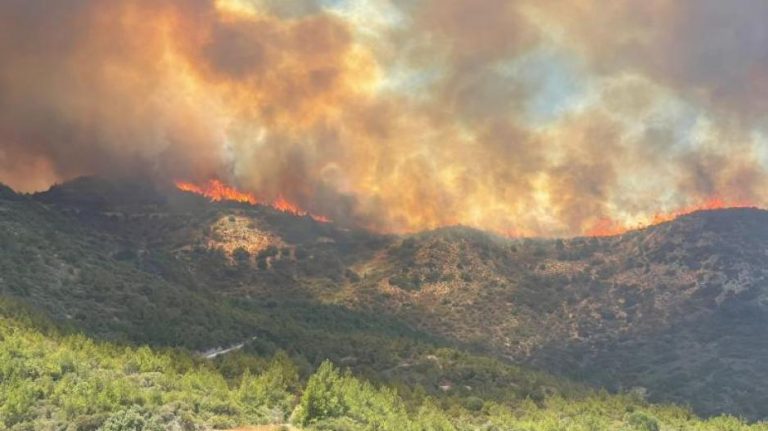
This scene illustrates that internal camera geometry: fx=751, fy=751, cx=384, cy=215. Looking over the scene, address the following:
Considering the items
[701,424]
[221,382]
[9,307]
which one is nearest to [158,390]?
[221,382]

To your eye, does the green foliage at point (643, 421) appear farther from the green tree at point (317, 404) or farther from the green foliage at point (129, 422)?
the green foliage at point (129, 422)

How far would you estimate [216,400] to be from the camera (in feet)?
245

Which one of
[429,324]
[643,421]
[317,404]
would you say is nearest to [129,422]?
[317,404]

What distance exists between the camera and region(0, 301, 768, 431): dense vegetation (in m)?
68.0

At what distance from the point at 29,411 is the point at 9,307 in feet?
127

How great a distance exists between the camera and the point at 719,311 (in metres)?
184

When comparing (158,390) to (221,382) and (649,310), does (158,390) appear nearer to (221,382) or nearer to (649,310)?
(221,382)

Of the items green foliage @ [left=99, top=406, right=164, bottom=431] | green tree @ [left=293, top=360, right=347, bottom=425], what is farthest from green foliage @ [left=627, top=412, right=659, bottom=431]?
green foliage @ [left=99, top=406, right=164, bottom=431]

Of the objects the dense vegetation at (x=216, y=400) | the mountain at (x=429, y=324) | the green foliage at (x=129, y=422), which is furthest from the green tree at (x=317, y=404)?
the mountain at (x=429, y=324)

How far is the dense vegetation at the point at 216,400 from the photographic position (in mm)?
68000

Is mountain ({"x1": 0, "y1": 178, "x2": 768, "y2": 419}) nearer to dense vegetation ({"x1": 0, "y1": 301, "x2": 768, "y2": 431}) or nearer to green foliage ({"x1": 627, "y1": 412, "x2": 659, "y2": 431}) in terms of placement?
dense vegetation ({"x1": 0, "y1": 301, "x2": 768, "y2": 431})

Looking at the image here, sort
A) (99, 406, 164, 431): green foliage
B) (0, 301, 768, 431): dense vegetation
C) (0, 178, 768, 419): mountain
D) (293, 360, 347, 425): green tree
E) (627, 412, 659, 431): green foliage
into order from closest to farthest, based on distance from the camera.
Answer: (99, 406, 164, 431): green foliage, (0, 301, 768, 431): dense vegetation, (293, 360, 347, 425): green tree, (627, 412, 659, 431): green foliage, (0, 178, 768, 419): mountain

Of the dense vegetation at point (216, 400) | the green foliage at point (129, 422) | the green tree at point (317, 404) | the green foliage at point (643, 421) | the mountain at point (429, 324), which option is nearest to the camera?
the green foliage at point (129, 422)

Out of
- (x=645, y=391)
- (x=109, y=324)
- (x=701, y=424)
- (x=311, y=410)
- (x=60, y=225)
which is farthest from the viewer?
(x=60, y=225)
